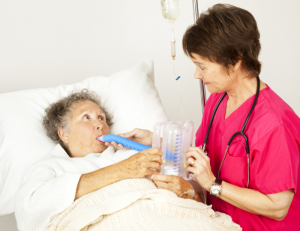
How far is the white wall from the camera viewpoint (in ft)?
7.41

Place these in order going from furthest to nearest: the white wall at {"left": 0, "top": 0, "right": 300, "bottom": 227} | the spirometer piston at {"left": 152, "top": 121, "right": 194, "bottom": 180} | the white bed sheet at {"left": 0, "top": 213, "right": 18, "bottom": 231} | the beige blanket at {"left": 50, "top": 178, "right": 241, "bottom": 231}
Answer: the white wall at {"left": 0, "top": 0, "right": 300, "bottom": 227}
the white bed sheet at {"left": 0, "top": 213, "right": 18, "bottom": 231}
the spirometer piston at {"left": 152, "top": 121, "right": 194, "bottom": 180}
the beige blanket at {"left": 50, "top": 178, "right": 241, "bottom": 231}

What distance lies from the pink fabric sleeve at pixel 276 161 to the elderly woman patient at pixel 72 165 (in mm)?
428

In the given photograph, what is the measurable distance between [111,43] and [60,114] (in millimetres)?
1032

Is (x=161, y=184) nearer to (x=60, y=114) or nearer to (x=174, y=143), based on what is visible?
(x=174, y=143)

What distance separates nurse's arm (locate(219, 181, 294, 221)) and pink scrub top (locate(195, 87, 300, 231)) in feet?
0.09

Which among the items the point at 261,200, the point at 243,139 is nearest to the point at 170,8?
the point at 243,139

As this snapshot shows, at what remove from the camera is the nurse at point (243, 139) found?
1.27 metres

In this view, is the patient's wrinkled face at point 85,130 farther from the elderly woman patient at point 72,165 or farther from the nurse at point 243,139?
the nurse at point 243,139

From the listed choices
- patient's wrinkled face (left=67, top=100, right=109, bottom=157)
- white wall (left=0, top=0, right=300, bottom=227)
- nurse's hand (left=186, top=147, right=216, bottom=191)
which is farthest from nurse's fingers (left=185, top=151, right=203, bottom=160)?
white wall (left=0, top=0, right=300, bottom=227)

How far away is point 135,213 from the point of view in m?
1.25

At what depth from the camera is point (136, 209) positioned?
126 cm

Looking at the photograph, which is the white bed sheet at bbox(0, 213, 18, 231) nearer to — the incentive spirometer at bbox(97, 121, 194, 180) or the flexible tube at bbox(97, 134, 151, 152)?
the flexible tube at bbox(97, 134, 151, 152)

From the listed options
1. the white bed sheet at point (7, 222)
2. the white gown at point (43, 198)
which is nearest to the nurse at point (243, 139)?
the white gown at point (43, 198)

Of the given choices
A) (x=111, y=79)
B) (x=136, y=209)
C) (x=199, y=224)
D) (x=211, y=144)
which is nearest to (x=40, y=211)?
(x=136, y=209)
